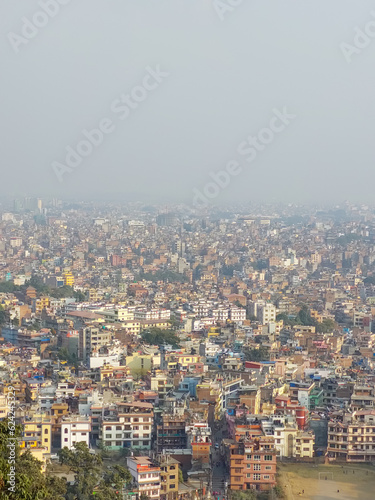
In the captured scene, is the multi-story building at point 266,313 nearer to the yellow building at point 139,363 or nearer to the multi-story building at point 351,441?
the yellow building at point 139,363

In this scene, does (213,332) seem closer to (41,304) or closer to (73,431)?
(41,304)

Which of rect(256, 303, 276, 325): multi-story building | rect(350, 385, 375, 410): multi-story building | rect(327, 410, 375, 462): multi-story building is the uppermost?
rect(350, 385, 375, 410): multi-story building

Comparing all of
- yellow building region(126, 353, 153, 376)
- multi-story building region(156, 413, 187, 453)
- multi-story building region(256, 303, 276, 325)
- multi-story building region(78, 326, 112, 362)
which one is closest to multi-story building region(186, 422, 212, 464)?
multi-story building region(156, 413, 187, 453)

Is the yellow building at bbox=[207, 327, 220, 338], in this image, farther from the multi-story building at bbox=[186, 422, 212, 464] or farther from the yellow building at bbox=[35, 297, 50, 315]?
the multi-story building at bbox=[186, 422, 212, 464]

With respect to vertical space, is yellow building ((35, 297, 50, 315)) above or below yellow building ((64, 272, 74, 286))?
A: above

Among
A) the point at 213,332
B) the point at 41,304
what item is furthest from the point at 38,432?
the point at 41,304

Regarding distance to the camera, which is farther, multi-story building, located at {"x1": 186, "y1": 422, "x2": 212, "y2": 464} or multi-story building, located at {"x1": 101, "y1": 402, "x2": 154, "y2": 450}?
multi-story building, located at {"x1": 101, "y1": 402, "x2": 154, "y2": 450}

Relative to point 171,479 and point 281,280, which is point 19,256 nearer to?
point 281,280
